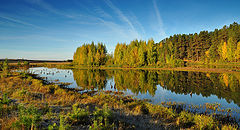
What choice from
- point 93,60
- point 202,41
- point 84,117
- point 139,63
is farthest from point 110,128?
point 202,41

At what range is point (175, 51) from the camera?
73562 mm

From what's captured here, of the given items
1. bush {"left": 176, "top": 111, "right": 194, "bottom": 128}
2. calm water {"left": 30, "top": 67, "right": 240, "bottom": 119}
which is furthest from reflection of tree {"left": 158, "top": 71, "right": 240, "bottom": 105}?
bush {"left": 176, "top": 111, "right": 194, "bottom": 128}

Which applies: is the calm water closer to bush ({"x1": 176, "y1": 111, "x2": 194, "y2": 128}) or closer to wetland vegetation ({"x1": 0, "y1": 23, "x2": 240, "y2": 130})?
wetland vegetation ({"x1": 0, "y1": 23, "x2": 240, "y2": 130})

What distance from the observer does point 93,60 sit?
68625mm

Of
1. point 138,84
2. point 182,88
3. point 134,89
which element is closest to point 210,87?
point 182,88

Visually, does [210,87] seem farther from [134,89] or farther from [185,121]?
[185,121]

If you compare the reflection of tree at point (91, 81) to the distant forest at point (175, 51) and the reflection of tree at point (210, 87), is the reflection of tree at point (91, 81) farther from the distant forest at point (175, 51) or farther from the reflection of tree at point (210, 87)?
the distant forest at point (175, 51)

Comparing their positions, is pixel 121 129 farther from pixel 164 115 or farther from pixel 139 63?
pixel 139 63

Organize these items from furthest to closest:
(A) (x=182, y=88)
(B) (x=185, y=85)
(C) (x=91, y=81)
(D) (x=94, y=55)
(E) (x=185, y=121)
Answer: (D) (x=94, y=55) < (C) (x=91, y=81) < (B) (x=185, y=85) < (A) (x=182, y=88) < (E) (x=185, y=121)

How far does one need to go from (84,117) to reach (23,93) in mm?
7835

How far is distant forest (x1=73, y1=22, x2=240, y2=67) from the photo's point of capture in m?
52.5

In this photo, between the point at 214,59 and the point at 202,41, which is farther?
the point at 202,41

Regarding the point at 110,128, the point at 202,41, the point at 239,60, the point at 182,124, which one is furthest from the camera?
the point at 202,41

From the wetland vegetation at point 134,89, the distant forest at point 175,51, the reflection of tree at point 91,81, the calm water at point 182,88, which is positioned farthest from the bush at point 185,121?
the distant forest at point 175,51
